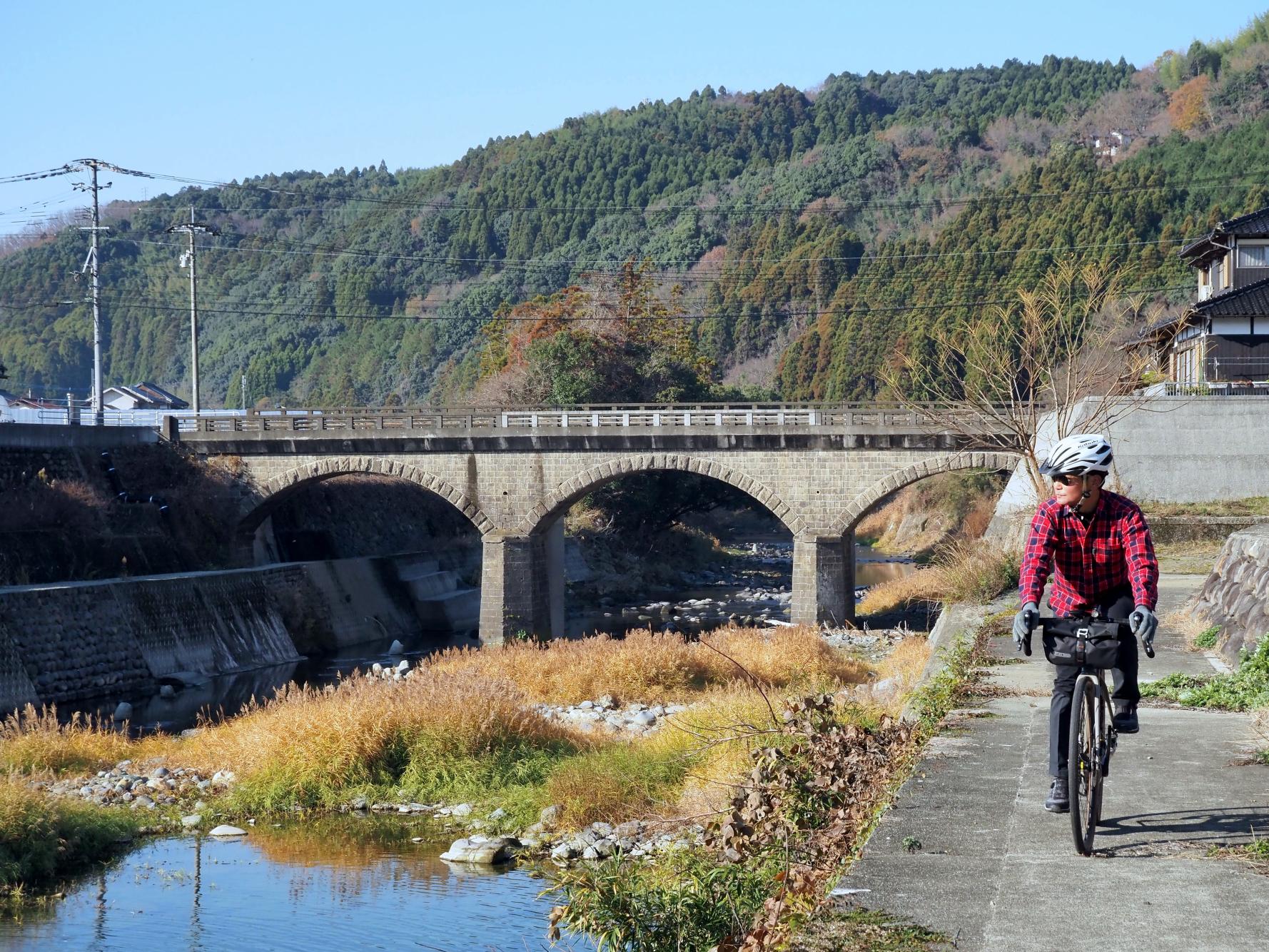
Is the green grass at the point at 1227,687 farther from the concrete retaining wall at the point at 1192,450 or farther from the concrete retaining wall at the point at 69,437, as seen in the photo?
the concrete retaining wall at the point at 69,437

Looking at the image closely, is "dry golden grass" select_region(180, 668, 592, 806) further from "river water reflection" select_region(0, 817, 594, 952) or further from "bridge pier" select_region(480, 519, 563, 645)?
"bridge pier" select_region(480, 519, 563, 645)

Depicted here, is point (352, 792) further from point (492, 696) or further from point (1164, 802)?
point (1164, 802)

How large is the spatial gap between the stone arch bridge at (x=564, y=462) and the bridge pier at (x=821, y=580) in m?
0.04

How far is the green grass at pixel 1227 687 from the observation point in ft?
32.9

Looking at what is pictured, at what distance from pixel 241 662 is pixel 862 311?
49.1 meters

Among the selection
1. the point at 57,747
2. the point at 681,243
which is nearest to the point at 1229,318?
the point at 57,747

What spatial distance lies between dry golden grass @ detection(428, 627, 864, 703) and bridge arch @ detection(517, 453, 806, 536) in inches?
433

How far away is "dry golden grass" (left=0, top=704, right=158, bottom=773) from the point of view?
17.2 metres

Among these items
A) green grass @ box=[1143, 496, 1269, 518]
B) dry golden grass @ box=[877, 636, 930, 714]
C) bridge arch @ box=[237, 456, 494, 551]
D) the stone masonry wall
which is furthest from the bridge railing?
dry golden grass @ box=[877, 636, 930, 714]

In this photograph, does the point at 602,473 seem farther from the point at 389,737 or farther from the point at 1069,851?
the point at 1069,851

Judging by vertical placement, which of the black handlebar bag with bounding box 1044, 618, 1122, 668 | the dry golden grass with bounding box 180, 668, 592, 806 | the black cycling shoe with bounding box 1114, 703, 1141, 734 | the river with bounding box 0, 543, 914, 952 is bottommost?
the river with bounding box 0, 543, 914, 952

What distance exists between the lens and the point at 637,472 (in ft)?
122

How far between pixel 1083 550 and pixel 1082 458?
1.39 feet

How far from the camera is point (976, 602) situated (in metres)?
19.8
